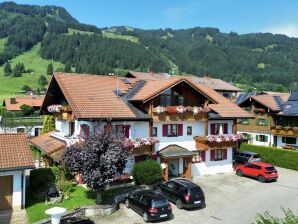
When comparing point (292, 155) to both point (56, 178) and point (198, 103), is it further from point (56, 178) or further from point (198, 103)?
point (56, 178)

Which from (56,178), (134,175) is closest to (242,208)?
(134,175)

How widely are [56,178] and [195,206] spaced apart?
1156 centimetres

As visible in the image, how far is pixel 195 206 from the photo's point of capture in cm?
2484

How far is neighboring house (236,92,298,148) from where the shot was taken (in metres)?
50.4

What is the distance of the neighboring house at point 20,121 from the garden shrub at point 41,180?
2881 cm

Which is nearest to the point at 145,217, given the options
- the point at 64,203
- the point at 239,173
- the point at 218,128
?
the point at 64,203

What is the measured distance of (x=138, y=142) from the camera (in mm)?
29906

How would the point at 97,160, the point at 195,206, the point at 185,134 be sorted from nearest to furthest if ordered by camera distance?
1. the point at 97,160
2. the point at 195,206
3. the point at 185,134

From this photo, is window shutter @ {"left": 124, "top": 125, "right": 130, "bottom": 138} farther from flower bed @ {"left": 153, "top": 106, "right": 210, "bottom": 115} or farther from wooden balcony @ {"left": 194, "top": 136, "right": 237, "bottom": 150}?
wooden balcony @ {"left": 194, "top": 136, "right": 237, "bottom": 150}

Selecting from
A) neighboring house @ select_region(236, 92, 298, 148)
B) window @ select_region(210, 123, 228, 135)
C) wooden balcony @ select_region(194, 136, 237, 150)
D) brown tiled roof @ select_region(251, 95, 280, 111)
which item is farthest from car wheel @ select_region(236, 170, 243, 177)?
brown tiled roof @ select_region(251, 95, 280, 111)

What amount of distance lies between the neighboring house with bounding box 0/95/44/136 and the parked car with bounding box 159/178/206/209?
120 feet

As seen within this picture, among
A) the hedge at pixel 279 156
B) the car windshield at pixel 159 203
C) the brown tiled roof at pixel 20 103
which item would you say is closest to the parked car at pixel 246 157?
the hedge at pixel 279 156

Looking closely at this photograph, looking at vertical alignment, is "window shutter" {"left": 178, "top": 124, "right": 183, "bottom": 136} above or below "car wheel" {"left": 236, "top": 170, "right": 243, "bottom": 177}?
above

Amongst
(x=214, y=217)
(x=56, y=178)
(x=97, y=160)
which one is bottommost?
(x=214, y=217)
